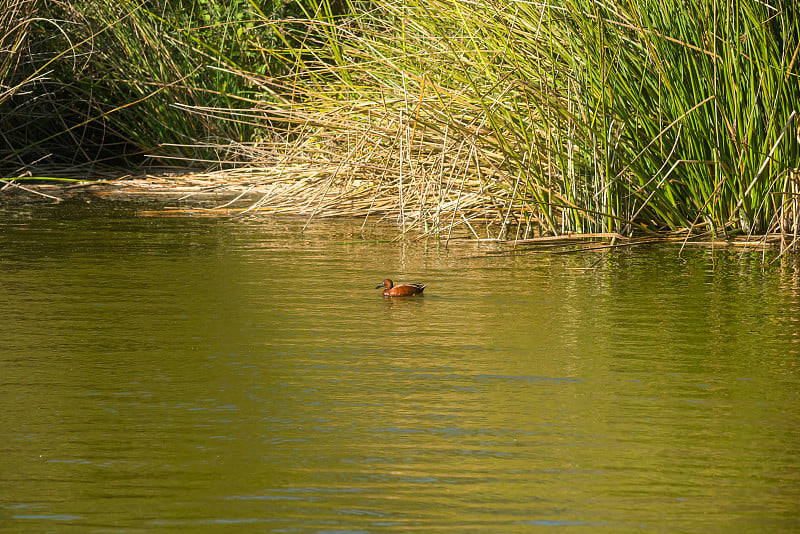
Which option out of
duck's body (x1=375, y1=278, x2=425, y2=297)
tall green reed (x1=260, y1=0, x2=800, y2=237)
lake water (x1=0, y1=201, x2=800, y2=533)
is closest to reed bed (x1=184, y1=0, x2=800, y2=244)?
tall green reed (x1=260, y1=0, x2=800, y2=237)

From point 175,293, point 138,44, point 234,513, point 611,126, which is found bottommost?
point 234,513

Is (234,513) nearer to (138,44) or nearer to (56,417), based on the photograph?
(56,417)

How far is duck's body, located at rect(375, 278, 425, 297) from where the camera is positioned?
17.3ft

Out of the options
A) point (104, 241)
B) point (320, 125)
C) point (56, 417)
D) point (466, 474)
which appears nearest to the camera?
point (466, 474)

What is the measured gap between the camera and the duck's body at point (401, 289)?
528 centimetres

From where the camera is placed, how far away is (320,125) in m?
8.24

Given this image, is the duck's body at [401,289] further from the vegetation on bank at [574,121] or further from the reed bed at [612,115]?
the vegetation on bank at [574,121]

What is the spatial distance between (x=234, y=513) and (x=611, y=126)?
4381 millimetres

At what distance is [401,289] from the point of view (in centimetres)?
528

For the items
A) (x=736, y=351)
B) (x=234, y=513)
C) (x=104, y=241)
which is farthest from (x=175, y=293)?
(x=234, y=513)

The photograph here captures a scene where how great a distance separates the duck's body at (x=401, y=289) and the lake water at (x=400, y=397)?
0.06 meters

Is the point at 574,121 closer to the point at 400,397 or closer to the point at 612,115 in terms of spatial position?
the point at 612,115

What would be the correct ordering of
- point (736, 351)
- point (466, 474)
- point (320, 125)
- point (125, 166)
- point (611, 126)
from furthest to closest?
point (125, 166)
point (320, 125)
point (611, 126)
point (736, 351)
point (466, 474)

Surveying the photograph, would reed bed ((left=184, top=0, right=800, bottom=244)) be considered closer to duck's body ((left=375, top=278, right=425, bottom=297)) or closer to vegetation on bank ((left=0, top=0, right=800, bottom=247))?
vegetation on bank ((left=0, top=0, right=800, bottom=247))
